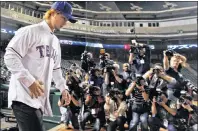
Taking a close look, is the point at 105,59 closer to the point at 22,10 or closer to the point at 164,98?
the point at 164,98

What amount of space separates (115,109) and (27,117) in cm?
121

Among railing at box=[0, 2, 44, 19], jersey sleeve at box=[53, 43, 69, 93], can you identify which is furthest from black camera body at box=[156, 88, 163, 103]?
railing at box=[0, 2, 44, 19]

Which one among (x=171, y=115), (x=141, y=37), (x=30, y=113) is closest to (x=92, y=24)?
(x=141, y=37)

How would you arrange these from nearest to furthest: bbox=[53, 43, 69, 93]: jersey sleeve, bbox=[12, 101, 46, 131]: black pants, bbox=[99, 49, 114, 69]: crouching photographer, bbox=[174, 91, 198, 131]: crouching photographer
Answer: bbox=[12, 101, 46, 131]: black pants
bbox=[53, 43, 69, 93]: jersey sleeve
bbox=[174, 91, 198, 131]: crouching photographer
bbox=[99, 49, 114, 69]: crouching photographer

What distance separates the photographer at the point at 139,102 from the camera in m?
1.87

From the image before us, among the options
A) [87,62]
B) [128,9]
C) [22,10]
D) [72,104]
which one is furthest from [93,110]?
[22,10]

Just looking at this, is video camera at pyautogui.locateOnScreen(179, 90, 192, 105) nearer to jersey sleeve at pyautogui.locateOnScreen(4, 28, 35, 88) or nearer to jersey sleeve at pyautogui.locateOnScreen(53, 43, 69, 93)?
jersey sleeve at pyautogui.locateOnScreen(53, 43, 69, 93)

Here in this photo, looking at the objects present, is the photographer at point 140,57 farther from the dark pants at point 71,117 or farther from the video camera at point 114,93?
the dark pants at point 71,117

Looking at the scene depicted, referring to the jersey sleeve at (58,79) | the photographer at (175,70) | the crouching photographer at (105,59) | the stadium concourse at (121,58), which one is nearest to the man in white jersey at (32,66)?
the jersey sleeve at (58,79)

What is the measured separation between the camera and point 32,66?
939 mm

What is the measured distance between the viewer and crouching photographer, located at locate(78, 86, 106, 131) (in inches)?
78.9

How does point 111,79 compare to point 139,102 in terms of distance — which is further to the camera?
point 111,79

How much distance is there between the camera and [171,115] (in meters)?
1.84

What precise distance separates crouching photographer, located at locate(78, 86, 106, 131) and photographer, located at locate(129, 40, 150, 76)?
0.38m
